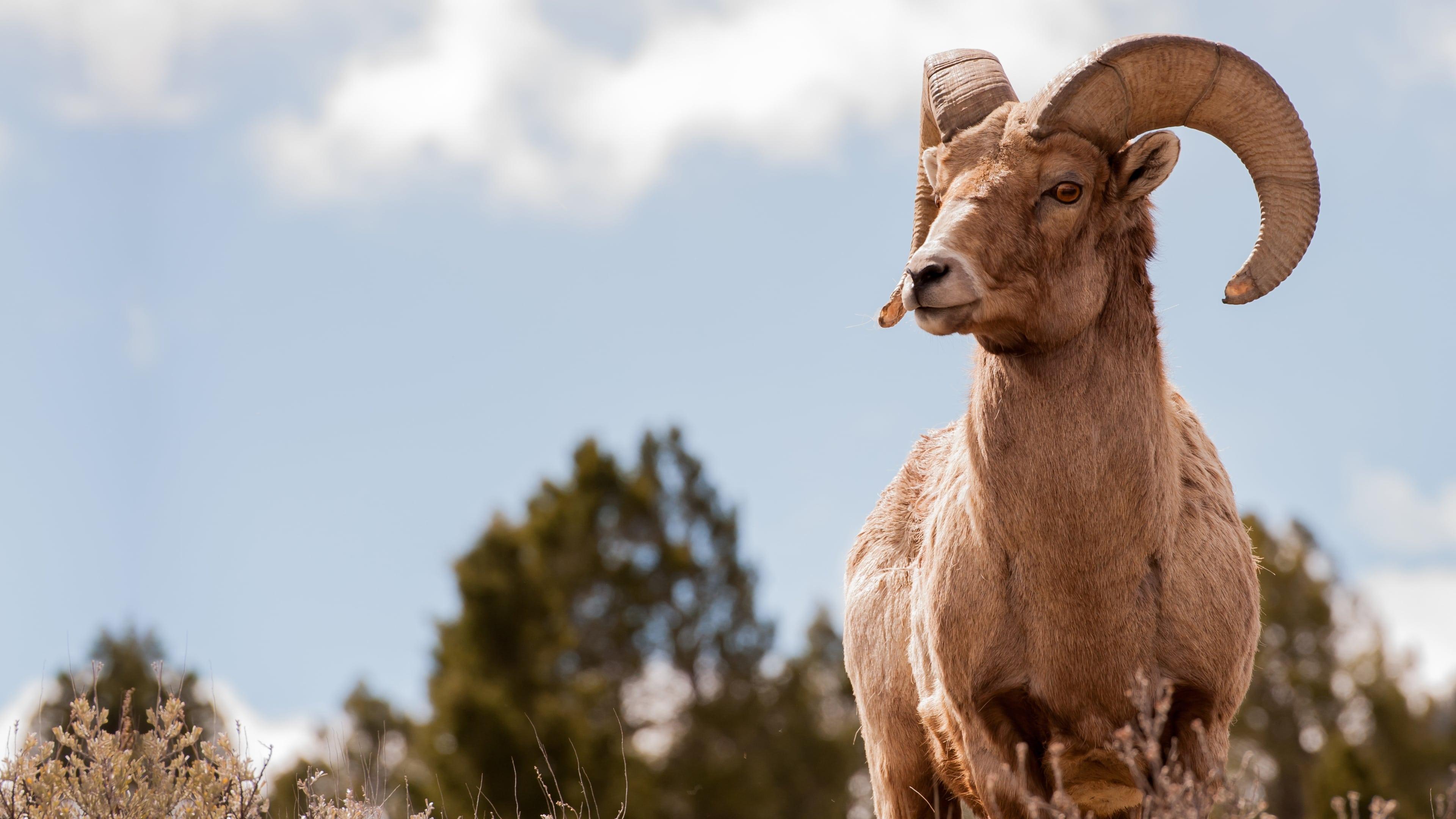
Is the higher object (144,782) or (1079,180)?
(1079,180)

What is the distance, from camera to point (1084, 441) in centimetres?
533

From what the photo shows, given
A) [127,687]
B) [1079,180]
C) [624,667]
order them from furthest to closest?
[624,667] → [127,687] → [1079,180]

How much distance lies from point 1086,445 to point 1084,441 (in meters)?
0.02

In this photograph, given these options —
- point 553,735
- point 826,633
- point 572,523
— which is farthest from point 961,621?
point 826,633

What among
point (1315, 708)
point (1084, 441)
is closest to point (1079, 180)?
point (1084, 441)

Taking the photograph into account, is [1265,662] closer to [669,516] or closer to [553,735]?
[669,516]

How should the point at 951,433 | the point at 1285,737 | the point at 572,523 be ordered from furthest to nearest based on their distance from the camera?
1. the point at 1285,737
2. the point at 572,523
3. the point at 951,433

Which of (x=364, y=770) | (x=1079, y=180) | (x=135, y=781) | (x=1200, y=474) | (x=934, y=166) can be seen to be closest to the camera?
(x=1079, y=180)

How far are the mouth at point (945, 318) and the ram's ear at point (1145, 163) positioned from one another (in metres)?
0.98

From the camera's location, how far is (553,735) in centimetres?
2214

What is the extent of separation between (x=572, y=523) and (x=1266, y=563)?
608 inches

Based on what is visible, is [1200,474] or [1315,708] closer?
[1200,474]

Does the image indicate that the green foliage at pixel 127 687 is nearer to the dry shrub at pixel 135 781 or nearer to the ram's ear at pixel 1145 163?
the dry shrub at pixel 135 781

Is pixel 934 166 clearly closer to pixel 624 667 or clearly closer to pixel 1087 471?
pixel 1087 471
